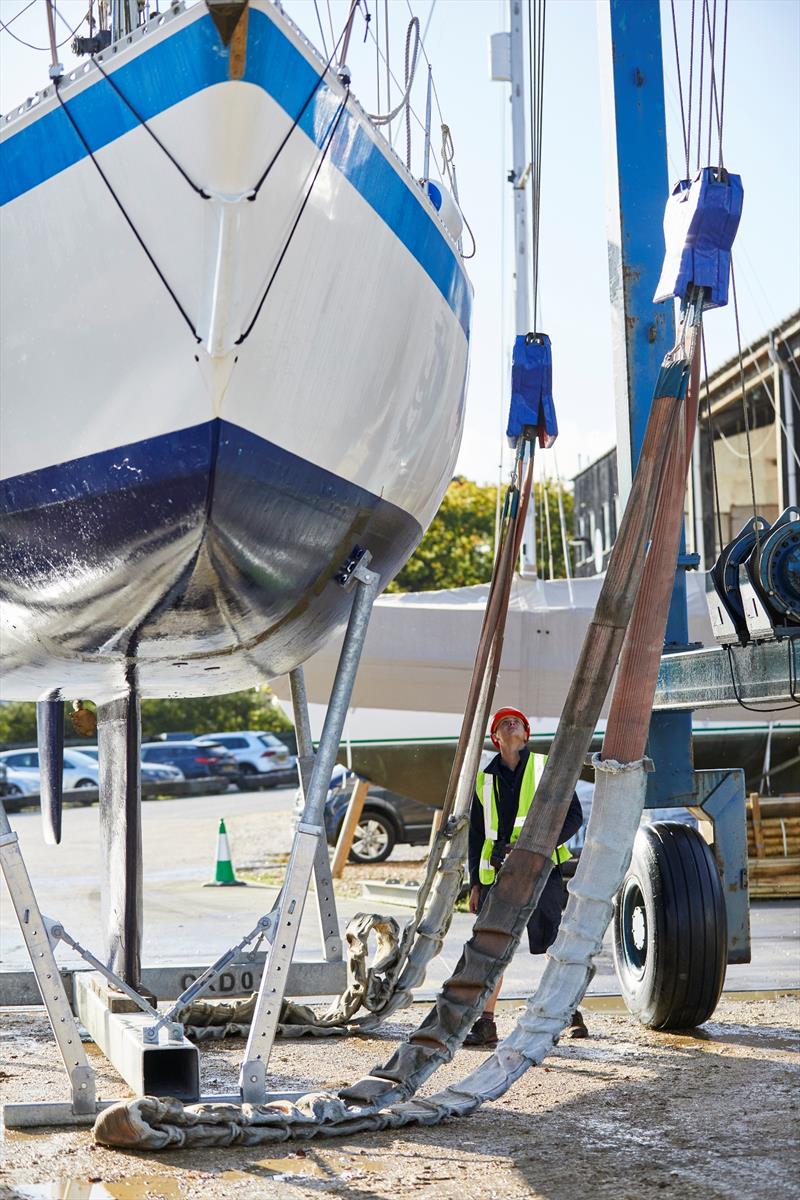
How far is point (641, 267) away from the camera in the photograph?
684 centimetres

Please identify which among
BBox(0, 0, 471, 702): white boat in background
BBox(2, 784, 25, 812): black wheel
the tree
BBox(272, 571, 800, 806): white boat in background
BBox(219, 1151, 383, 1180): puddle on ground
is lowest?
BBox(2, 784, 25, 812): black wheel

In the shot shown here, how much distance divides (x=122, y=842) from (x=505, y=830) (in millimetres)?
1748

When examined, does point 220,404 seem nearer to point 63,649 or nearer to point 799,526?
point 63,649

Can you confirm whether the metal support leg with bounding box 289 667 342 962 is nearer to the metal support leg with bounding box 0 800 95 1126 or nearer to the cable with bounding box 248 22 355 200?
the metal support leg with bounding box 0 800 95 1126

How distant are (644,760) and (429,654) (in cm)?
976

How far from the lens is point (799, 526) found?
5.45 m

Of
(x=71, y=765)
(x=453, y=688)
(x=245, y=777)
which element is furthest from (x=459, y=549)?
(x=453, y=688)

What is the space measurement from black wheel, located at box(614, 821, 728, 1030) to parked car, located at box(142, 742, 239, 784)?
26435 millimetres

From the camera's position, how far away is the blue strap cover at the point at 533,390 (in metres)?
6.95

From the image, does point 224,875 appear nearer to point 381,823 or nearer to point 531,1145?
point 381,823

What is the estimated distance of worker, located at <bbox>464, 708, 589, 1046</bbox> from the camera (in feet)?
19.9

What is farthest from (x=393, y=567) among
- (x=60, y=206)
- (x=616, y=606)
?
(x=60, y=206)

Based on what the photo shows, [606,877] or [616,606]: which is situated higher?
[616,606]

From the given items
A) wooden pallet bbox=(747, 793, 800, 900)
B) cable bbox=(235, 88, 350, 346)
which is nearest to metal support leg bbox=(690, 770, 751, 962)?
cable bbox=(235, 88, 350, 346)
